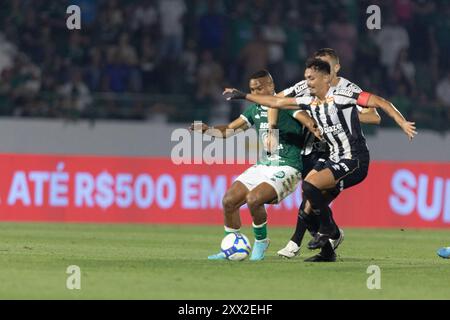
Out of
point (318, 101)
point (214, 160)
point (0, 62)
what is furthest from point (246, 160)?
point (318, 101)

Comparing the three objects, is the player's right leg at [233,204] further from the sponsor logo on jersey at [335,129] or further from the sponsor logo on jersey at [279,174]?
the sponsor logo on jersey at [335,129]

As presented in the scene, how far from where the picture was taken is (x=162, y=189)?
65.5 ft

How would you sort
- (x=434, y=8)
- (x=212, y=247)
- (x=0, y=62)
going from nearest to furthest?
1. (x=212, y=247)
2. (x=0, y=62)
3. (x=434, y=8)

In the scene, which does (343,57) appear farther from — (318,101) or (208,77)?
(318,101)

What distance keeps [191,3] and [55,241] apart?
325 inches

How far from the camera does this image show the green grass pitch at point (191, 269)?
995 centimetres

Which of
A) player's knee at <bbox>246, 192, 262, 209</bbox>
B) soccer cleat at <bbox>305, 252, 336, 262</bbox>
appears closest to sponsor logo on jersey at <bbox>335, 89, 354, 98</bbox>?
player's knee at <bbox>246, 192, 262, 209</bbox>

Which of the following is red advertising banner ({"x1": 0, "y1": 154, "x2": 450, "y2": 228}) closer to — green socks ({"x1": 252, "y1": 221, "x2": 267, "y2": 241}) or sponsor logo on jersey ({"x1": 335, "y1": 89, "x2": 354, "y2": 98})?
green socks ({"x1": 252, "y1": 221, "x2": 267, "y2": 241})

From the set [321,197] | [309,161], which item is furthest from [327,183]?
[309,161]

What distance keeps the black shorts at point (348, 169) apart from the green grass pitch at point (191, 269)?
87 cm

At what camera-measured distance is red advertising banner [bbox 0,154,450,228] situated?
1961 centimetres

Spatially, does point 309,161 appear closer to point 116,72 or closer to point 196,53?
point 116,72

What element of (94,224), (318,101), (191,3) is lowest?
(94,224)

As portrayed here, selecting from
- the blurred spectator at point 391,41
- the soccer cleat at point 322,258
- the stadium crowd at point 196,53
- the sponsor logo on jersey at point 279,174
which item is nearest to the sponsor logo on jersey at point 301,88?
the sponsor logo on jersey at point 279,174
